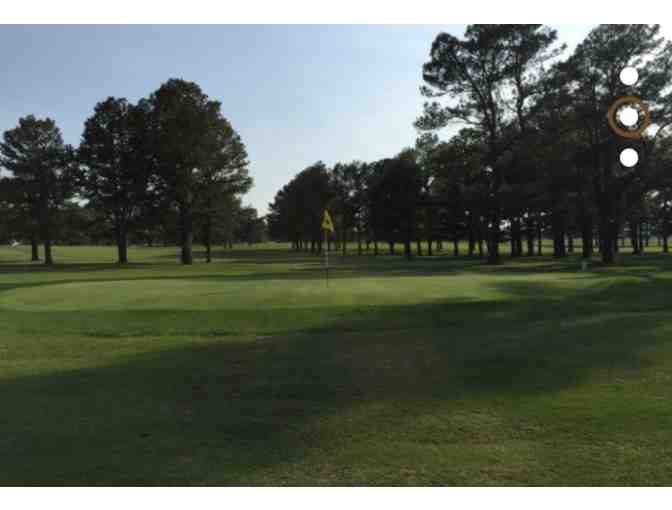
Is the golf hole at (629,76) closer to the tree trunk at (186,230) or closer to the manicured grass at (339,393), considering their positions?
the manicured grass at (339,393)

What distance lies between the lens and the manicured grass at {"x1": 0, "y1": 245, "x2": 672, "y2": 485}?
521 cm

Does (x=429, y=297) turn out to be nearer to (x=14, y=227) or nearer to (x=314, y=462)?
(x=314, y=462)

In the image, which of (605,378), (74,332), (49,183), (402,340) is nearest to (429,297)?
(402,340)

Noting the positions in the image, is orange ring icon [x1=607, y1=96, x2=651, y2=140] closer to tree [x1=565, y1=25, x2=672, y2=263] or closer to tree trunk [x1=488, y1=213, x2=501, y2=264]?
tree [x1=565, y1=25, x2=672, y2=263]

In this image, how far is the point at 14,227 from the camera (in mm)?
59375

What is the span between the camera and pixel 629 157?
38.1 metres

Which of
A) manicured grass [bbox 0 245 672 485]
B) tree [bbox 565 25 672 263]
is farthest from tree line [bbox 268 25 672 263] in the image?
manicured grass [bbox 0 245 672 485]

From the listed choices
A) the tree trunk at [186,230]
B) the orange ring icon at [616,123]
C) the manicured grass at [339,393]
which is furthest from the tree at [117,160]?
the orange ring icon at [616,123]

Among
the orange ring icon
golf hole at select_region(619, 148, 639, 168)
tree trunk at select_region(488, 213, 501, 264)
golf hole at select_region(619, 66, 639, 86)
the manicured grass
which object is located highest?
golf hole at select_region(619, 66, 639, 86)

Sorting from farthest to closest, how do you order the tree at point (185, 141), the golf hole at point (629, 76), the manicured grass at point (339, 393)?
the tree at point (185, 141)
the golf hole at point (629, 76)
the manicured grass at point (339, 393)

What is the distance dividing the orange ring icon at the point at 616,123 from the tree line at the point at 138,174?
3530 cm

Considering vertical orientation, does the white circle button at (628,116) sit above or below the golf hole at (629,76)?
below

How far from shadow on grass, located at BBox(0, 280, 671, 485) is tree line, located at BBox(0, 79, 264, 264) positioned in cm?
4273

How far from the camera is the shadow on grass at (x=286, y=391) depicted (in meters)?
5.32
